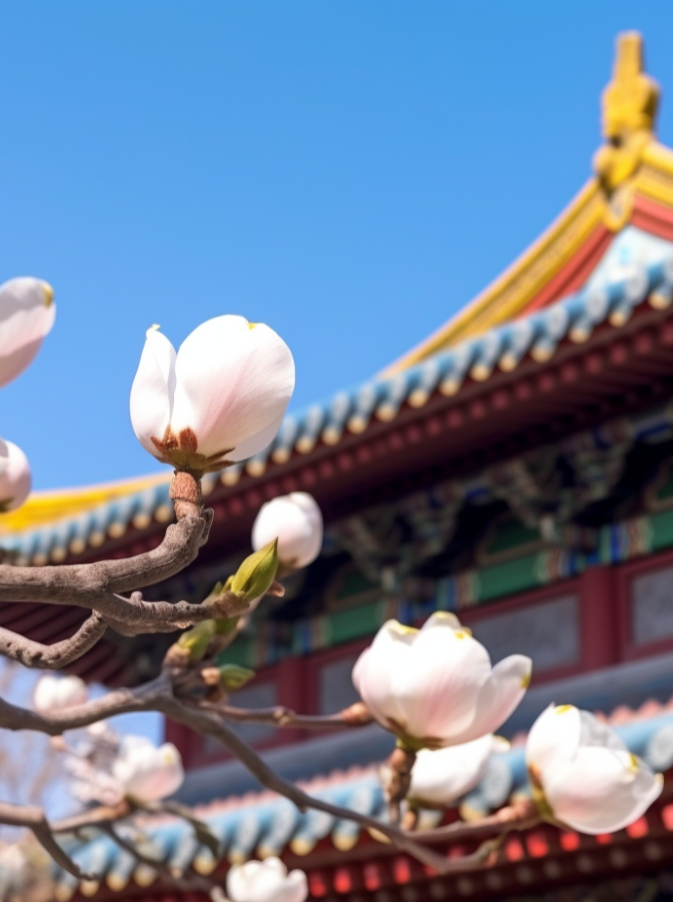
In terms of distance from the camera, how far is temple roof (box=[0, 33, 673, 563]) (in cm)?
548

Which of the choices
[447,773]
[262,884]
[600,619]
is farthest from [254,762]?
[600,619]

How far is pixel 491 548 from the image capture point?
7012mm

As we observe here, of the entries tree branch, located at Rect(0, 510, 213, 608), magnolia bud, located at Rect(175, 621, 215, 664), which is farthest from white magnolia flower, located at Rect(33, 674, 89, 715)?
tree branch, located at Rect(0, 510, 213, 608)

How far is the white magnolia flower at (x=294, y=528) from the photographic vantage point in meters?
2.73

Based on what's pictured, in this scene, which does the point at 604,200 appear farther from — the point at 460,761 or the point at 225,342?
the point at 225,342

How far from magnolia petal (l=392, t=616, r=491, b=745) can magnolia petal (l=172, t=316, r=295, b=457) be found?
0.53 meters

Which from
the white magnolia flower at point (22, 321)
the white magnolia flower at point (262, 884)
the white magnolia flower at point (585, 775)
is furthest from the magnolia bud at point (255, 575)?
the white magnolia flower at point (262, 884)

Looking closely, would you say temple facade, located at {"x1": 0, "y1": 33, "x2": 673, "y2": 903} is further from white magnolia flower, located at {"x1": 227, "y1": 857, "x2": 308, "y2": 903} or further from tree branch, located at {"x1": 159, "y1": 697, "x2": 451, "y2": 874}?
tree branch, located at {"x1": 159, "y1": 697, "x2": 451, "y2": 874}

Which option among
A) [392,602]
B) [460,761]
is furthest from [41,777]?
[460,761]

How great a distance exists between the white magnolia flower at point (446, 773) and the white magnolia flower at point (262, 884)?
0.44m

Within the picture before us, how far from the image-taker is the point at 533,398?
19.2ft

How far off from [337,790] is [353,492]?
5.75ft

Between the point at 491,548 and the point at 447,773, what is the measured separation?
458cm

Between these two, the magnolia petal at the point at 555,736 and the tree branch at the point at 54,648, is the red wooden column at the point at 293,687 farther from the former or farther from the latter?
the tree branch at the point at 54,648
